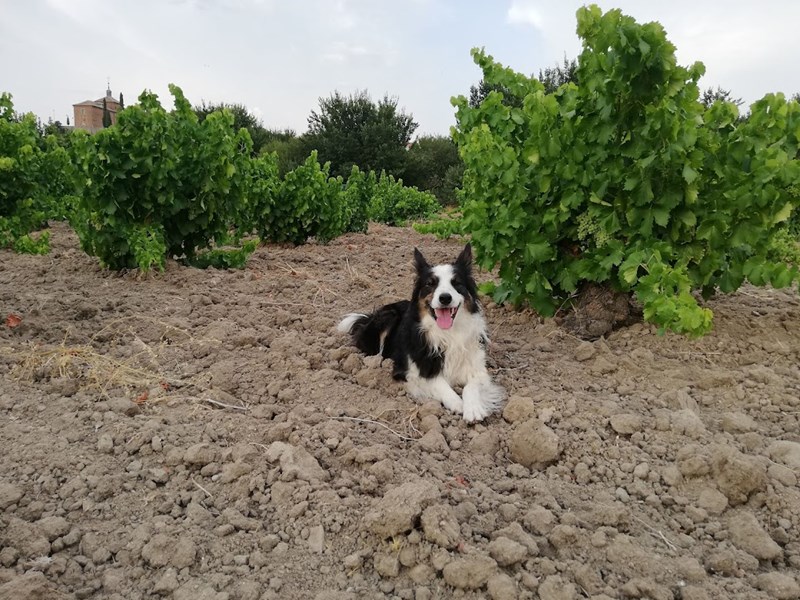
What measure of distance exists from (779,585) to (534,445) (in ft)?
4.06

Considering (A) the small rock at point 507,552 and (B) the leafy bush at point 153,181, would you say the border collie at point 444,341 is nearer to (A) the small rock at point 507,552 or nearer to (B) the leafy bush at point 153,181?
(A) the small rock at point 507,552

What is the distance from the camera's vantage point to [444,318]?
403cm

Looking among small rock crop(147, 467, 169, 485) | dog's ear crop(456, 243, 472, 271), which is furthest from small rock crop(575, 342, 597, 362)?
small rock crop(147, 467, 169, 485)

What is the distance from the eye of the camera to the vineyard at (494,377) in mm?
2137

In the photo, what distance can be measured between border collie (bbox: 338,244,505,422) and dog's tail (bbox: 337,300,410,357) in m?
0.24

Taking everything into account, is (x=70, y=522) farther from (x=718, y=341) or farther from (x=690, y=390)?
(x=718, y=341)

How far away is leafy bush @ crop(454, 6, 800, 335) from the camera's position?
A: 12.0 ft

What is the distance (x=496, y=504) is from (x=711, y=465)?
1.07 m

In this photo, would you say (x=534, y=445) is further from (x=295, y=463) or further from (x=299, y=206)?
(x=299, y=206)

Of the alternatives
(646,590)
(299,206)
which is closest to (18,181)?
(299,206)

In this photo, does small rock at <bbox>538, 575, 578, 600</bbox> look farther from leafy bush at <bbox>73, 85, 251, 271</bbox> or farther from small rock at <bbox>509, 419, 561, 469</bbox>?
leafy bush at <bbox>73, 85, 251, 271</bbox>

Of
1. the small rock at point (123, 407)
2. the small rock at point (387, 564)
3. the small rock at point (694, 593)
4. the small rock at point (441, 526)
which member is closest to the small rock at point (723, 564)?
the small rock at point (694, 593)

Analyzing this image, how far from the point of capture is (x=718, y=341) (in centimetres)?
417

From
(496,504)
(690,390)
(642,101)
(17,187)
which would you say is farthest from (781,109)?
(17,187)
